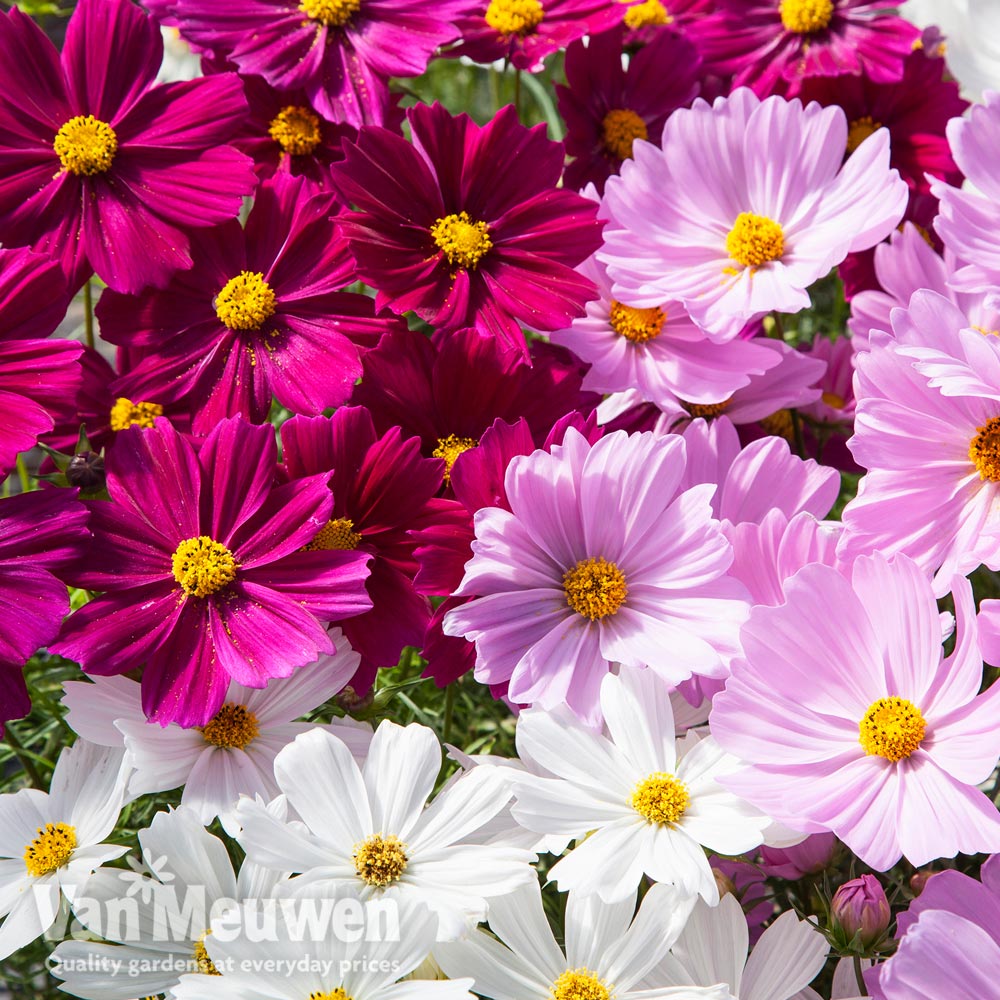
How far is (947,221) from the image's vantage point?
617 mm

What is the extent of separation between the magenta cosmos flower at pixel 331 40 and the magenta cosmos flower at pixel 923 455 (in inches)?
12.3

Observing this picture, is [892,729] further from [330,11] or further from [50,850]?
[330,11]

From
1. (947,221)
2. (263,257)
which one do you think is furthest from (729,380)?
(263,257)

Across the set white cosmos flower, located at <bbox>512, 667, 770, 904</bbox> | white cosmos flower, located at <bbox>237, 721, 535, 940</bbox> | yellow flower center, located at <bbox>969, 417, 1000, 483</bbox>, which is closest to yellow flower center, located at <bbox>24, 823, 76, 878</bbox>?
white cosmos flower, located at <bbox>237, 721, 535, 940</bbox>

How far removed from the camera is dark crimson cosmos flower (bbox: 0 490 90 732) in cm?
51

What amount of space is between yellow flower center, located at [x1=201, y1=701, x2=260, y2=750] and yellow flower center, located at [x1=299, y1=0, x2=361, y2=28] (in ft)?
1.33

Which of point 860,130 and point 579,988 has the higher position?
point 860,130

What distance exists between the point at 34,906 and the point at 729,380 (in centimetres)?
44

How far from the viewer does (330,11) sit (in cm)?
69

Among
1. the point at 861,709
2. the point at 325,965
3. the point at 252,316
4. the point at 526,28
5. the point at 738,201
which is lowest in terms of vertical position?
the point at 325,965

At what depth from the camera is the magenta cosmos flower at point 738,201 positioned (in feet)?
2.18

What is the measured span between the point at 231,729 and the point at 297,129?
1.17ft

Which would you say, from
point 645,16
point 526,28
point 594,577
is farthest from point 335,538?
point 645,16

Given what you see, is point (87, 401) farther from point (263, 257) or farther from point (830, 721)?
point (830, 721)
